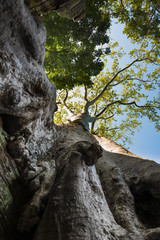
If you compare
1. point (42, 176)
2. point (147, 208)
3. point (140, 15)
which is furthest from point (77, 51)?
point (147, 208)

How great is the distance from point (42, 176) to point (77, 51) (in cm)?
384

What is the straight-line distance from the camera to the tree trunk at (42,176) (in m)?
1.35

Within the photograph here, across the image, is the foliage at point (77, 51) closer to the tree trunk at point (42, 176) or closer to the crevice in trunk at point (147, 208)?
the tree trunk at point (42, 176)

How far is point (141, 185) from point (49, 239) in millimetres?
2038

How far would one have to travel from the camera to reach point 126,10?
16.3 feet

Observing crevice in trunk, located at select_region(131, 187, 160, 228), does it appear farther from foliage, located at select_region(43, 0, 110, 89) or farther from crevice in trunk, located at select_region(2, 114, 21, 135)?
foliage, located at select_region(43, 0, 110, 89)

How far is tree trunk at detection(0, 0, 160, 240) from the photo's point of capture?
1354mm

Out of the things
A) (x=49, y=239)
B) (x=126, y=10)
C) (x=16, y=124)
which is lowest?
(x=49, y=239)

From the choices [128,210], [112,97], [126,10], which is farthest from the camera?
[112,97]

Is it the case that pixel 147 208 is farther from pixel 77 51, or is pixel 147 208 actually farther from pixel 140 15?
pixel 140 15

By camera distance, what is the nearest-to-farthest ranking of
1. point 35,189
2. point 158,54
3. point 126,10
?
point 35,189 → point 126,10 → point 158,54

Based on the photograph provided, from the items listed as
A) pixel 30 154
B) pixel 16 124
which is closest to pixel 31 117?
pixel 16 124

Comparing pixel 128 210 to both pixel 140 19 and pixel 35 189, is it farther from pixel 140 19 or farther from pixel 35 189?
pixel 140 19

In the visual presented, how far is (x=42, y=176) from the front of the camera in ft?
6.22
